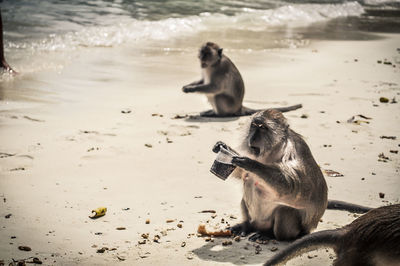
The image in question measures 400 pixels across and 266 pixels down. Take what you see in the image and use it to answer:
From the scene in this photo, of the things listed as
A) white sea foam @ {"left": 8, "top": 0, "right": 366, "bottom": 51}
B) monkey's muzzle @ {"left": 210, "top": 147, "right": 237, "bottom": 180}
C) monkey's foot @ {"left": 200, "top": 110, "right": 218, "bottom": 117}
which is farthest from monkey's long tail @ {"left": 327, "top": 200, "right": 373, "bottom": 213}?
white sea foam @ {"left": 8, "top": 0, "right": 366, "bottom": 51}

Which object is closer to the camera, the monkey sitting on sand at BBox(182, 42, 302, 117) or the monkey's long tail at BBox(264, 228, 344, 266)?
the monkey's long tail at BBox(264, 228, 344, 266)

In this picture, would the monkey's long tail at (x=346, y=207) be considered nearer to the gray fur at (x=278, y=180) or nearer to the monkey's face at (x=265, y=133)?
the gray fur at (x=278, y=180)

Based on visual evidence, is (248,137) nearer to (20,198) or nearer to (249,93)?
(20,198)

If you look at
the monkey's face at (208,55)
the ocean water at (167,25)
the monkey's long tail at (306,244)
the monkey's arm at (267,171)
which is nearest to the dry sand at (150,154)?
the monkey's arm at (267,171)

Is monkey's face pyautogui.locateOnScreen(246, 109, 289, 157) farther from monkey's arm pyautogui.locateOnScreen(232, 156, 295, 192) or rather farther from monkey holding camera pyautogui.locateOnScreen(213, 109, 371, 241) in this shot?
monkey's arm pyautogui.locateOnScreen(232, 156, 295, 192)

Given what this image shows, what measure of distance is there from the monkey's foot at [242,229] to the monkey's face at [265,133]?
26.9 inches

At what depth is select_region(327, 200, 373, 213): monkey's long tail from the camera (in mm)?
5355

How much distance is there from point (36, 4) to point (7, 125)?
47.8 feet

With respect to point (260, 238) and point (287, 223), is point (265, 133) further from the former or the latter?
point (260, 238)

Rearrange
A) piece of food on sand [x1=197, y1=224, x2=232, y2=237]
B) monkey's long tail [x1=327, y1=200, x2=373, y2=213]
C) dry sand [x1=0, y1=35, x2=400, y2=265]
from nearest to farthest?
dry sand [x1=0, y1=35, x2=400, y2=265] → piece of food on sand [x1=197, y1=224, x2=232, y2=237] → monkey's long tail [x1=327, y1=200, x2=373, y2=213]

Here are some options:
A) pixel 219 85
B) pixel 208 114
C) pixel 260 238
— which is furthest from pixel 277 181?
pixel 219 85

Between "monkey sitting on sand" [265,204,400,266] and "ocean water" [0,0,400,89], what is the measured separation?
9.46 meters

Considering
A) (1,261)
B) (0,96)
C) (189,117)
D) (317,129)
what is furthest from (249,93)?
(1,261)

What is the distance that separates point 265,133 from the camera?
4.73m
